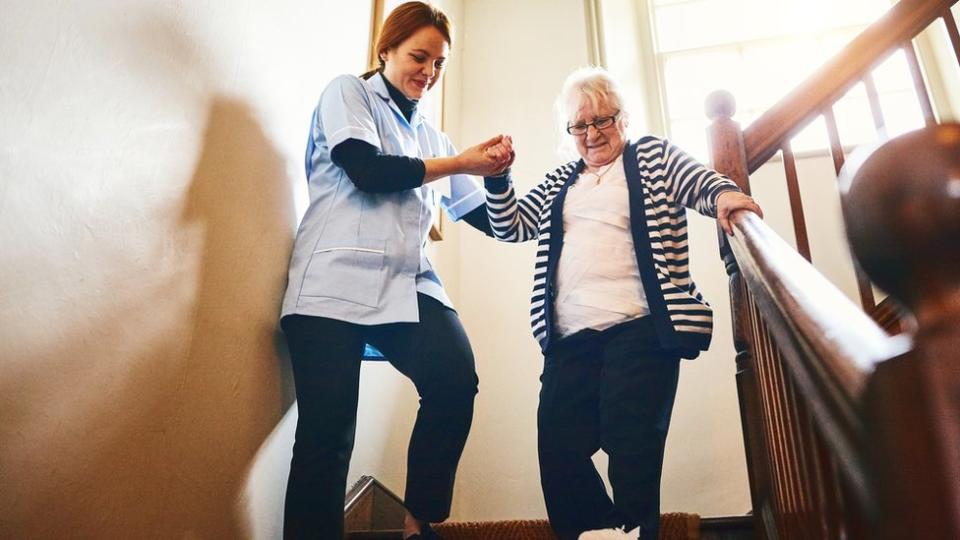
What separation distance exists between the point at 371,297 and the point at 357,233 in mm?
134

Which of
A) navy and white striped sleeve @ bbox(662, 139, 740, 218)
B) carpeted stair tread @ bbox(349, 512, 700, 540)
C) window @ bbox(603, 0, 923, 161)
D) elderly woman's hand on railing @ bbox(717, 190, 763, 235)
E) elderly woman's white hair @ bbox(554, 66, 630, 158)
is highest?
window @ bbox(603, 0, 923, 161)

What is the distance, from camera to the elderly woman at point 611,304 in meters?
1.21

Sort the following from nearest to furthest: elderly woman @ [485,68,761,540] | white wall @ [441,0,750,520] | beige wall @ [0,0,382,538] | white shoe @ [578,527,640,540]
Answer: beige wall @ [0,0,382,538]
white shoe @ [578,527,640,540]
elderly woman @ [485,68,761,540]
white wall @ [441,0,750,520]

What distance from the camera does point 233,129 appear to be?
4.28ft

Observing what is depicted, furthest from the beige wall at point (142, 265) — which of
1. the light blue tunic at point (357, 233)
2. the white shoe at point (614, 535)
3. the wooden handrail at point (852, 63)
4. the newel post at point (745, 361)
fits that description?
the wooden handrail at point (852, 63)

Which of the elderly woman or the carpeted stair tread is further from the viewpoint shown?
the carpeted stair tread

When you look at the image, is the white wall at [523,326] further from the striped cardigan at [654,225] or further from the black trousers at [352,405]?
the black trousers at [352,405]

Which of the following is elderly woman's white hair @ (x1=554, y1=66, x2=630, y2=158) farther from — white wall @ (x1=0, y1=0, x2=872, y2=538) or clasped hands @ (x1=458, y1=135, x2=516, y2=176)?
white wall @ (x1=0, y1=0, x2=872, y2=538)

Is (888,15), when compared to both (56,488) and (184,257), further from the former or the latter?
(56,488)

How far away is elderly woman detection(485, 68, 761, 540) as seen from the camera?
1.21 metres

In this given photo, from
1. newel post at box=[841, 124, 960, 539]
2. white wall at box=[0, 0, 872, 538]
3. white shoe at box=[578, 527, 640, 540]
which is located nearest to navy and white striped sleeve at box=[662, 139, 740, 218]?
white shoe at box=[578, 527, 640, 540]

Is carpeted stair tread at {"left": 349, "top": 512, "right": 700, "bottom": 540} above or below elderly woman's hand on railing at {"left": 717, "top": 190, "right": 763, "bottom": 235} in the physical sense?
below

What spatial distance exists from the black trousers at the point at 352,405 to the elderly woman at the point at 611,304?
0.19 meters

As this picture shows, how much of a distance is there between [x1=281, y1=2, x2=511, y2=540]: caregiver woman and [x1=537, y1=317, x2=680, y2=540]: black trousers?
0.18m
